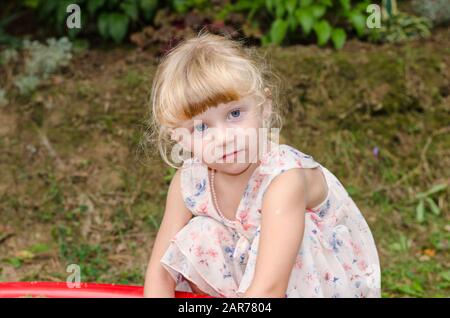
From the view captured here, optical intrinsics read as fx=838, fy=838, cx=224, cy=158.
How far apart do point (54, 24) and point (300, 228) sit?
2579mm

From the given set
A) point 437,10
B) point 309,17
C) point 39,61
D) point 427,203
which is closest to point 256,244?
point 427,203

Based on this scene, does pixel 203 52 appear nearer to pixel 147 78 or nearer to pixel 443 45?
pixel 147 78

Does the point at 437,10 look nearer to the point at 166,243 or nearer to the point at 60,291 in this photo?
the point at 166,243

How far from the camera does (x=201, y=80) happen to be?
188 cm

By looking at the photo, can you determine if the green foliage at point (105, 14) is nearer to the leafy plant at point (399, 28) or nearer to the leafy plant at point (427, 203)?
the leafy plant at point (399, 28)

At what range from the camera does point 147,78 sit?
367cm

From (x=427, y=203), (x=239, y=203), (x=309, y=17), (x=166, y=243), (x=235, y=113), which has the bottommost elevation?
(x=427, y=203)

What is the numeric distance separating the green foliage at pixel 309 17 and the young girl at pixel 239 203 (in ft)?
5.20

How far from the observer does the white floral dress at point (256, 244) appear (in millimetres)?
2027

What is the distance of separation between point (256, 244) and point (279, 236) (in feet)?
0.51

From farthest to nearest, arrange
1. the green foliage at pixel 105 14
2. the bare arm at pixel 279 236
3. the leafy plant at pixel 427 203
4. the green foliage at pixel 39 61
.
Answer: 1. the green foliage at pixel 105 14
2. the green foliage at pixel 39 61
3. the leafy plant at pixel 427 203
4. the bare arm at pixel 279 236

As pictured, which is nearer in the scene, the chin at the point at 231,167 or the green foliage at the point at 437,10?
the chin at the point at 231,167

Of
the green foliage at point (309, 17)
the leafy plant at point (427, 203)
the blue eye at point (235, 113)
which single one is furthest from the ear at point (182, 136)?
the green foliage at point (309, 17)
